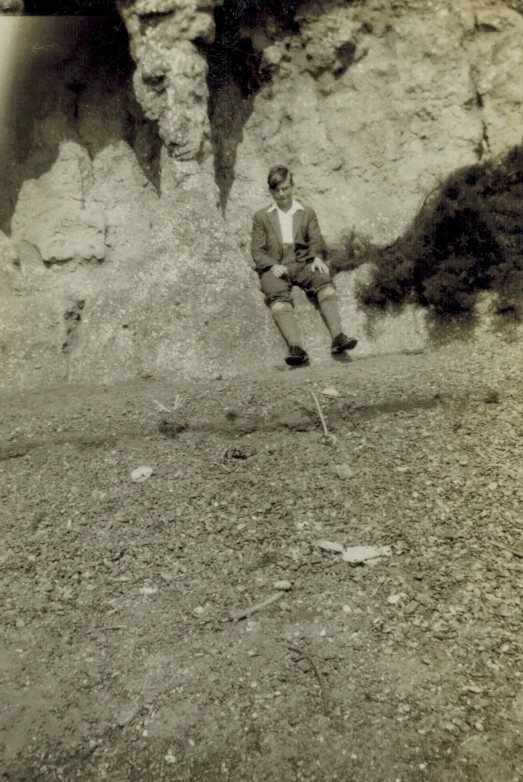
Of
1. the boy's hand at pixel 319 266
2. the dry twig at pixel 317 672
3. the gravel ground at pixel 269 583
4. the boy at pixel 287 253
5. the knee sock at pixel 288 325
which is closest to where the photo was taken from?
the gravel ground at pixel 269 583

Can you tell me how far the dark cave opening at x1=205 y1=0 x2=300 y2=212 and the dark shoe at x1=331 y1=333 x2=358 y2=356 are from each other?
2.25 metres

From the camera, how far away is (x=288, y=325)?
6430 millimetres

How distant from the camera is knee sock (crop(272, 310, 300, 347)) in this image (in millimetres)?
6359

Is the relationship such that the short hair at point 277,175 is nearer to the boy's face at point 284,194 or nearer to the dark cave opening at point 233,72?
the boy's face at point 284,194

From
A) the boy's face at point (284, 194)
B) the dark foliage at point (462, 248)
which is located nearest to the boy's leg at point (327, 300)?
the dark foliage at point (462, 248)

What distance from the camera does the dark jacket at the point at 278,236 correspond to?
6895mm

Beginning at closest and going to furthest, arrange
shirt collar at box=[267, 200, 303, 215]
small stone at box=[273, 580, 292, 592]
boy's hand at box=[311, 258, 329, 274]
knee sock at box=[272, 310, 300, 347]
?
small stone at box=[273, 580, 292, 592]
knee sock at box=[272, 310, 300, 347]
boy's hand at box=[311, 258, 329, 274]
shirt collar at box=[267, 200, 303, 215]

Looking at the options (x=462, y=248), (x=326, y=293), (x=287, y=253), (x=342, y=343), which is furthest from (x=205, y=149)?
(x=462, y=248)

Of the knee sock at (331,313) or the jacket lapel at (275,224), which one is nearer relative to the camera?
the knee sock at (331,313)

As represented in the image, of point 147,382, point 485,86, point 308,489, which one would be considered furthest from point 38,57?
point 308,489

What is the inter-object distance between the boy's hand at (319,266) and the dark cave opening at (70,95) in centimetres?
206

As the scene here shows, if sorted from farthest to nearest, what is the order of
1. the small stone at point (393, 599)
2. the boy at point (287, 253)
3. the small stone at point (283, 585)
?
the boy at point (287, 253), the small stone at point (283, 585), the small stone at point (393, 599)

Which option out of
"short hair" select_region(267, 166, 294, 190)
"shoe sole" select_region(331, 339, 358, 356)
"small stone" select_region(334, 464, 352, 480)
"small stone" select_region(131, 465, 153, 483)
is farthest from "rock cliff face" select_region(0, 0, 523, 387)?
"small stone" select_region(334, 464, 352, 480)

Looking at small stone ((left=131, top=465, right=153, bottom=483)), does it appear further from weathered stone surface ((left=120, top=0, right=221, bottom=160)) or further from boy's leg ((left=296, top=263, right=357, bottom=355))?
weathered stone surface ((left=120, top=0, right=221, bottom=160))
